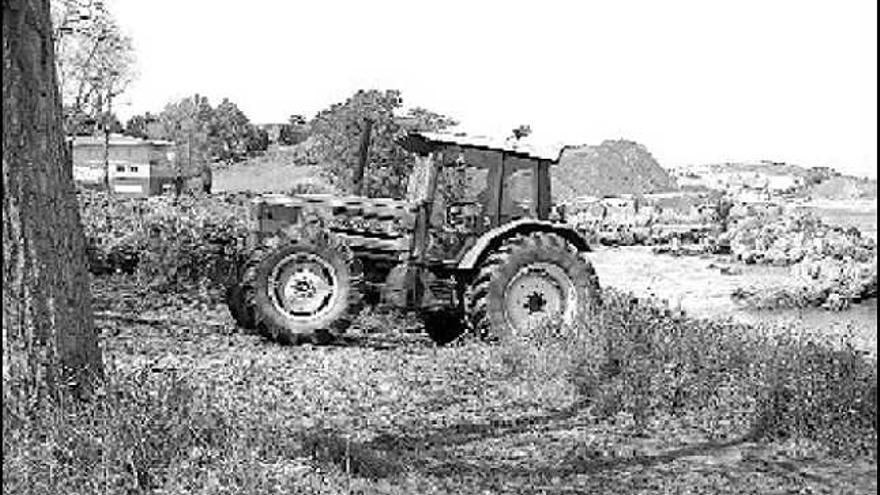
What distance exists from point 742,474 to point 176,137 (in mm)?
54476

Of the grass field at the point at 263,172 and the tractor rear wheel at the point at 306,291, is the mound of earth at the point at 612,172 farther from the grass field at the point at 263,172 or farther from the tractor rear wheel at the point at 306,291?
the tractor rear wheel at the point at 306,291

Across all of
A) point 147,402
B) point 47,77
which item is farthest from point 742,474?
point 47,77

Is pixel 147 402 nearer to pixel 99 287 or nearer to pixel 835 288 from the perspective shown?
pixel 99 287

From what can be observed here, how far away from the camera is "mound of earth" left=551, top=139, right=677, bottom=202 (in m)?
35.9

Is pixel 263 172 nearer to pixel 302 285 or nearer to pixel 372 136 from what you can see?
pixel 372 136

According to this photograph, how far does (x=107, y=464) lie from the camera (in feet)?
16.2

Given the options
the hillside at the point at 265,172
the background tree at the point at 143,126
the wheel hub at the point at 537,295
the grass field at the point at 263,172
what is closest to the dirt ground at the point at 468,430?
the wheel hub at the point at 537,295

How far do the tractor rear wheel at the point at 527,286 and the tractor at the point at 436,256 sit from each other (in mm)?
12

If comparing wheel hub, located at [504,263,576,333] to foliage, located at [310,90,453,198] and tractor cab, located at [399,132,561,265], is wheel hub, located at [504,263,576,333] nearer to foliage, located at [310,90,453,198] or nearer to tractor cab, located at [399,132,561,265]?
tractor cab, located at [399,132,561,265]

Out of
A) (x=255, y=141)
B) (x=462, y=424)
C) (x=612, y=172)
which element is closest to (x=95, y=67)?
(x=255, y=141)

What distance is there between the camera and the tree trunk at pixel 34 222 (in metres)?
5.77

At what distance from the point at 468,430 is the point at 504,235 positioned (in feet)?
14.4

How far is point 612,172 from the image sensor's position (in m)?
38.2

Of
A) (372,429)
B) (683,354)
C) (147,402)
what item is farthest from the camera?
(683,354)
